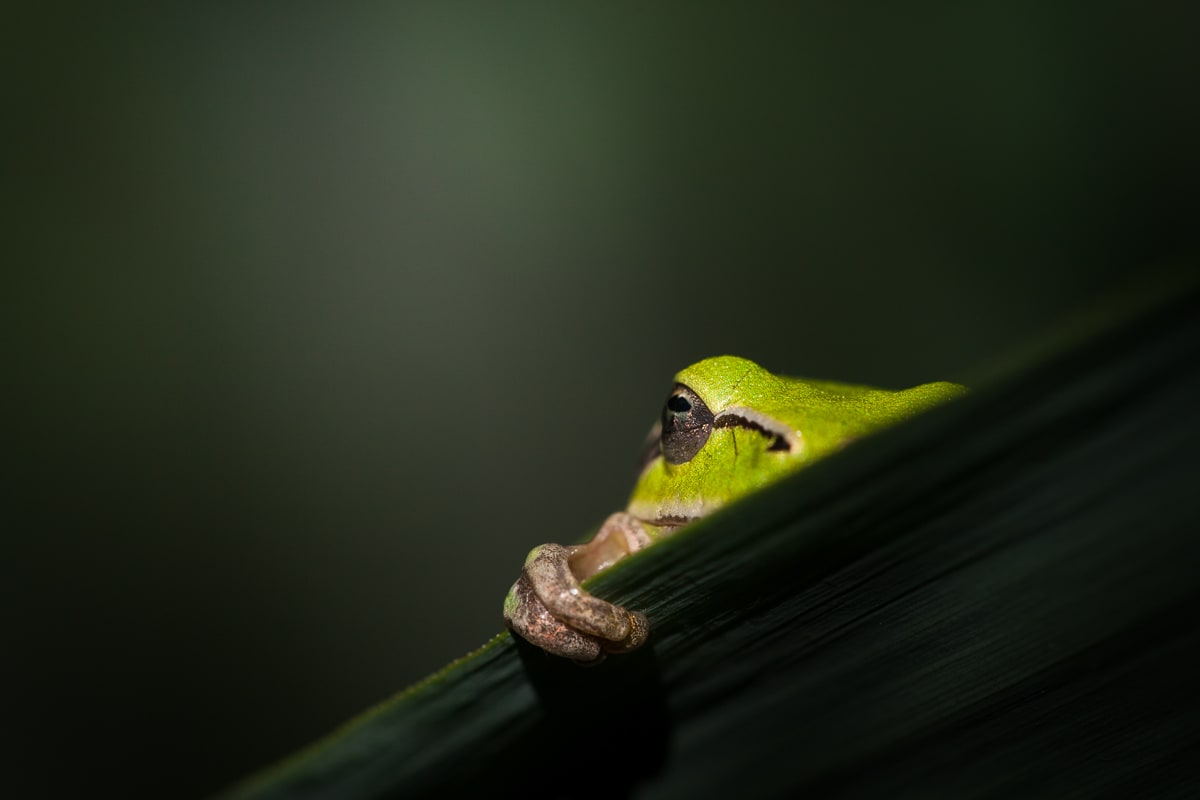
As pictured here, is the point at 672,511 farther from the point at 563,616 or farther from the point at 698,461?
the point at 563,616

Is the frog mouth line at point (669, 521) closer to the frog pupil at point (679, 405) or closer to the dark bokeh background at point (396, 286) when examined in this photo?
the frog pupil at point (679, 405)

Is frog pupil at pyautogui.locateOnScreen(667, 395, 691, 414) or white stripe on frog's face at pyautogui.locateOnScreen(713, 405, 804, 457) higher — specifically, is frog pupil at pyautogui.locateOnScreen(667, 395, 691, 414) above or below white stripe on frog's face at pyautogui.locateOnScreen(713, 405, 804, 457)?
above

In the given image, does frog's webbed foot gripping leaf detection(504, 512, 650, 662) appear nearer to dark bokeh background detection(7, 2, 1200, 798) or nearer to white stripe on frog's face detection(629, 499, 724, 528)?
white stripe on frog's face detection(629, 499, 724, 528)

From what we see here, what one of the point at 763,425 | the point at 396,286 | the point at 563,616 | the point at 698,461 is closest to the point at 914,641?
the point at 563,616

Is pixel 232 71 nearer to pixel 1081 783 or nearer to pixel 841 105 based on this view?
pixel 841 105

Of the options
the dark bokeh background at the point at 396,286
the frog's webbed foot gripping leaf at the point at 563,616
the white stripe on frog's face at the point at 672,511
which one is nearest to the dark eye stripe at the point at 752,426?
the white stripe on frog's face at the point at 672,511

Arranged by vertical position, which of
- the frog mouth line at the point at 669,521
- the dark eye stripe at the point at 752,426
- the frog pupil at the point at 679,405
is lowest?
the frog mouth line at the point at 669,521

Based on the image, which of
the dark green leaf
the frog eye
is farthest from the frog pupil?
the dark green leaf

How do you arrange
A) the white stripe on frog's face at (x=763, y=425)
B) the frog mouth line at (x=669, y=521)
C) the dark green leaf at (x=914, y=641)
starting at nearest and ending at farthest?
the dark green leaf at (x=914, y=641) → the white stripe on frog's face at (x=763, y=425) → the frog mouth line at (x=669, y=521)

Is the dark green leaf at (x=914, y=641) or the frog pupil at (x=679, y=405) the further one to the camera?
the frog pupil at (x=679, y=405)
